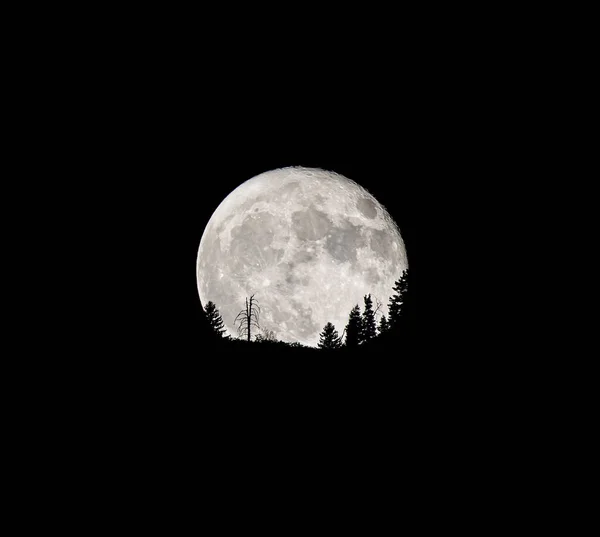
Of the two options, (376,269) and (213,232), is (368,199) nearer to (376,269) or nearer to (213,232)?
(376,269)

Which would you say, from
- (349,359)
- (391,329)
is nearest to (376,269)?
(391,329)

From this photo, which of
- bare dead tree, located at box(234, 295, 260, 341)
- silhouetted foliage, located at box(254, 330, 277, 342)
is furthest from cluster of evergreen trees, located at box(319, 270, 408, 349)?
bare dead tree, located at box(234, 295, 260, 341)

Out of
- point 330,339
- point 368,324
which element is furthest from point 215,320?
point 368,324

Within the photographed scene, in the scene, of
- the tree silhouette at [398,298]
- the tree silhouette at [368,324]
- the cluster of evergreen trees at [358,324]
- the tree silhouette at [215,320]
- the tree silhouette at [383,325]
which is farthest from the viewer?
the tree silhouette at [215,320]

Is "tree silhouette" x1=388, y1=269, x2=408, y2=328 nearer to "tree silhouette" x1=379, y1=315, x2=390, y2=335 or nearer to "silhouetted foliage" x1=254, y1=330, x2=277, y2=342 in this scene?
"tree silhouette" x1=379, y1=315, x2=390, y2=335

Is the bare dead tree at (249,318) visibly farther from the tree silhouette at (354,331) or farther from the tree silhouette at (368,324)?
the tree silhouette at (368,324)

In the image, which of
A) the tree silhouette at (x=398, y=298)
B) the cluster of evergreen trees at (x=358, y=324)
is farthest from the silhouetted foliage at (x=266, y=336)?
the tree silhouette at (x=398, y=298)
